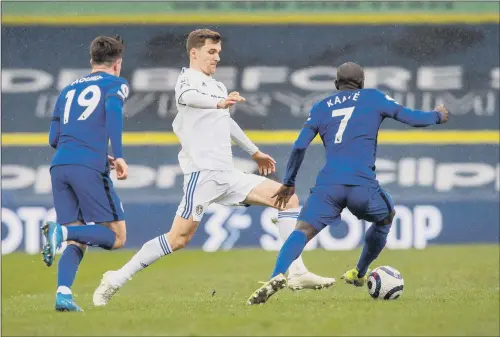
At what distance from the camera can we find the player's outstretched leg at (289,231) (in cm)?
902

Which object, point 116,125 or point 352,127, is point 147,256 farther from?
point 352,127

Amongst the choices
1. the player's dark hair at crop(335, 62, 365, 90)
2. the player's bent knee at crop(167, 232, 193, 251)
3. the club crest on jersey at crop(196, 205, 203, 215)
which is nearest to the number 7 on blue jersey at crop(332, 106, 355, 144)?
the player's dark hair at crop(335, 62, 365, 90)

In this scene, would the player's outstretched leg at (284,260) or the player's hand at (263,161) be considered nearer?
the player's outstretched leg at (284,260)

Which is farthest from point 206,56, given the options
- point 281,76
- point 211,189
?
point 281,76

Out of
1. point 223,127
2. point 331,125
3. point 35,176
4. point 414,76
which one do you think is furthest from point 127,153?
point 331,125

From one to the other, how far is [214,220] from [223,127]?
764 cm

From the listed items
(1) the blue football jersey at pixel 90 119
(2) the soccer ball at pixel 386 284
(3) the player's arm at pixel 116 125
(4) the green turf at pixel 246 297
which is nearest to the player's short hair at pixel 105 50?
(1) the blue football jersey at pixel 90 119

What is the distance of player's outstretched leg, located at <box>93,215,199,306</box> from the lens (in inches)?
347

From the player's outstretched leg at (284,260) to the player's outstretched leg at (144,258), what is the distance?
3.08 feet

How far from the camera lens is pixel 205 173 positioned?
30.1 feet

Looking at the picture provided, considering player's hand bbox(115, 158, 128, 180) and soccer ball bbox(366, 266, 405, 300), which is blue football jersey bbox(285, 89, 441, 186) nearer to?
soccer ball bbox(366, 266, 405, 300)

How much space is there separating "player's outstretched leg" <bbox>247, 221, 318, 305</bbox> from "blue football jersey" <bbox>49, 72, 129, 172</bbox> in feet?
4.58

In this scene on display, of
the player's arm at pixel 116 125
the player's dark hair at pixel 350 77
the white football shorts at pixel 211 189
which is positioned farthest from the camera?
the white football shorts at pixel 211 189

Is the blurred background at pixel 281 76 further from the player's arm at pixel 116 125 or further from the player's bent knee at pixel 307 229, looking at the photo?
the player's arm at pixel 116 125
